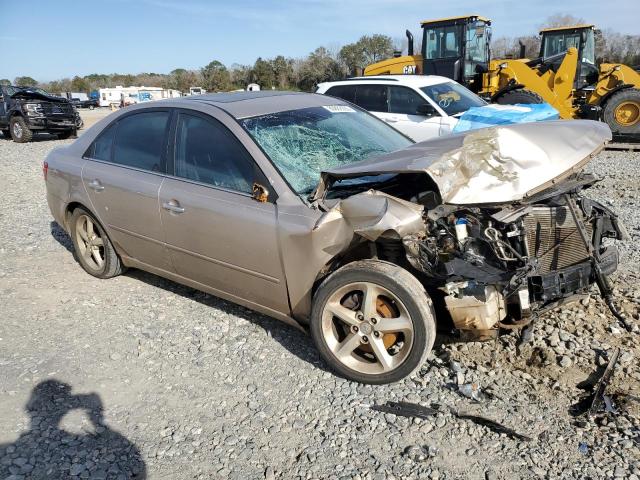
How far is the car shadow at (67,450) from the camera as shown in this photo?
8.36ft

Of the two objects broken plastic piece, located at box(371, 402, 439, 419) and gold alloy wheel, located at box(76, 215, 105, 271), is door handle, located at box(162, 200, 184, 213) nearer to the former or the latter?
gold alloy wheel, located at box(76, 215, 105, 271)

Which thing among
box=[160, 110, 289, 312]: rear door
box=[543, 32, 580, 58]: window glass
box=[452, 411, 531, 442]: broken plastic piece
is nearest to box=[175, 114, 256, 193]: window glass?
box=[160, 110, 289, 312]: rear door

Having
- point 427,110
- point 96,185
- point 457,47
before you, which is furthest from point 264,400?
point 457,47

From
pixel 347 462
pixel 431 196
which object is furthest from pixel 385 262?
pixel 347 462

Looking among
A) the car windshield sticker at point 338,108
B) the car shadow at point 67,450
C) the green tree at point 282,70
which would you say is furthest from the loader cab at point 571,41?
the green tree at point 282,70

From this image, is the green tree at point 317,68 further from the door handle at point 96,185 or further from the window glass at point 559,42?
the door handle at point 96,185

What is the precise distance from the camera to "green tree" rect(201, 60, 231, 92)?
53722 millimetres

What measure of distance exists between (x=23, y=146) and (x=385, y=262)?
56.6ft

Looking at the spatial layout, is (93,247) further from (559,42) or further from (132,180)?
(559,42)

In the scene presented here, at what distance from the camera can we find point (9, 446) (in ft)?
8.98

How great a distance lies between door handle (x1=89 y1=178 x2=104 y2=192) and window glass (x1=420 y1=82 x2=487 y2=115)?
20.4 feet

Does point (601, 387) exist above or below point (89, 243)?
below

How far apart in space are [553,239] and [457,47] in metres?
11.5

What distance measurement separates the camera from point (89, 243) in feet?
15.9
